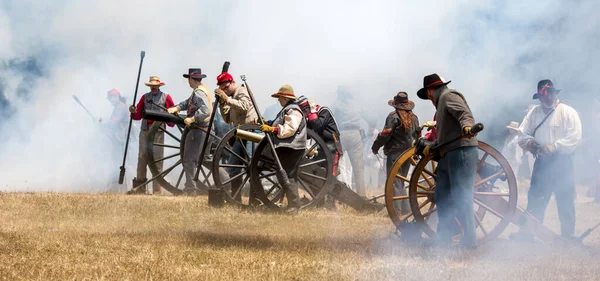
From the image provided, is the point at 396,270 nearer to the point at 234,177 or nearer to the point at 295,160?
the point at 295,160

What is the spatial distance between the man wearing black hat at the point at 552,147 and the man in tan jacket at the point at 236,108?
290 cm

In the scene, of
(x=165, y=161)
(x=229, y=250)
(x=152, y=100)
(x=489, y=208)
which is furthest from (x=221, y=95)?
(x=489, y=208)

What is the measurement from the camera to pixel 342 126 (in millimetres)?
11039

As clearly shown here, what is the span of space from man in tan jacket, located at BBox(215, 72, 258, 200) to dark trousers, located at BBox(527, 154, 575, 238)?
2972 mm

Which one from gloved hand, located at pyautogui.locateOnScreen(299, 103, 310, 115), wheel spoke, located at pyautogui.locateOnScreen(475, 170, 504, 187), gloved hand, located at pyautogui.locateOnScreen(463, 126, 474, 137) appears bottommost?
wheel spoke, located at pyautogui.locateOnScreen(475, 170, 504, 187)

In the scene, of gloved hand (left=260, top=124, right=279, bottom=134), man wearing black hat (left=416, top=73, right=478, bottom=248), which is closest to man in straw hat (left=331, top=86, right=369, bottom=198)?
gloved hand (left=260, top=124, right=279, bottom=134)

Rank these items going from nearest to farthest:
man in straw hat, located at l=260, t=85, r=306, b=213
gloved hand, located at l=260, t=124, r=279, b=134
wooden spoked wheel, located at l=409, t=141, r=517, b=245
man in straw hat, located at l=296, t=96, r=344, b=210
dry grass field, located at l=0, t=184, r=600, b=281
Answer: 1. dry grass field, located at l=0, t=184, r=600, b=281
2. wooden spoked wheel, located at l=409, t=141, r=517, b=245
3. gloved hand, located at l=260, t=124, r=279, b=134
4. man in straw hat, located at l=260, t=85, r=306, b=213
5. man in straw hat, located at l=296, t=96, r=344, b=210

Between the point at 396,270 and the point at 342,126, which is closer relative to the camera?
the point at 396,270

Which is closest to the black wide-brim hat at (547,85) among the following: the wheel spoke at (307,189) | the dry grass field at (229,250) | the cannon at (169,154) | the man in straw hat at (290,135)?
the dry grass field at (229,250)

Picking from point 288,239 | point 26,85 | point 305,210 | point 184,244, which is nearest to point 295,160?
point 305,210

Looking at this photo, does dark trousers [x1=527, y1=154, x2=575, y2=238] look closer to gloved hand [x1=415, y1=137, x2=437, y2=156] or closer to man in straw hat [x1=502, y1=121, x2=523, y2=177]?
gloved hand [x1=415, y1=137, x2=437, y2=156]

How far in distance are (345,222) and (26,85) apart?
8.39 meters

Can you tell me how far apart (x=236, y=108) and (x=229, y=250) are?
305 cm

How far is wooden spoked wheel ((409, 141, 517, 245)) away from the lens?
20.5ft
